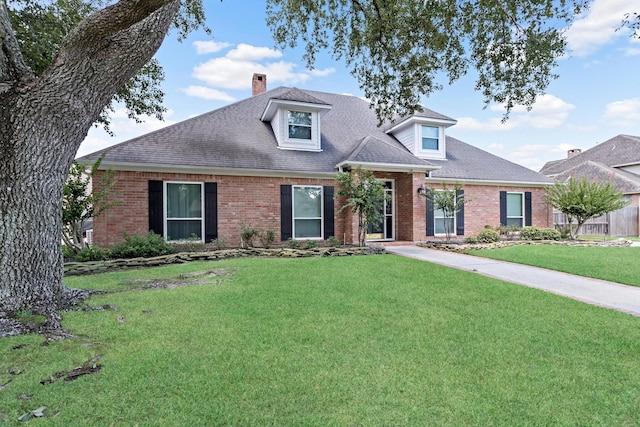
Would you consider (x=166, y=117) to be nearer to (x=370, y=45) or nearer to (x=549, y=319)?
(x=370, y=45)

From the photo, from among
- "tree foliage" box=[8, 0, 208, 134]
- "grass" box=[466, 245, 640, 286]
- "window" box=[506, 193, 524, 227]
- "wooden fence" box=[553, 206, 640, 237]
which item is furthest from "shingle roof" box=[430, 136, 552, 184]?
"tree foliage" box=[8, 0, 208, 134]

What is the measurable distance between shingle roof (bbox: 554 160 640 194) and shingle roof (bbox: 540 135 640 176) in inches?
51.7

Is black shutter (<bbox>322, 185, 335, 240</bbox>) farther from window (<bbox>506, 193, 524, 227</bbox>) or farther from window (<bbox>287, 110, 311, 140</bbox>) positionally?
window (<bbox>506, 193, 524, 227</bbox>)

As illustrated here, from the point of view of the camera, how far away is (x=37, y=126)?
3988 mm

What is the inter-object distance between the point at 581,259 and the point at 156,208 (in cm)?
1172

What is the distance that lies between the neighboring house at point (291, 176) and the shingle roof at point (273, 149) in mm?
43

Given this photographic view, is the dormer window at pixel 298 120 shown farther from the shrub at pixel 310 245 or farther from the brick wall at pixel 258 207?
the shrub at pixel 310 245

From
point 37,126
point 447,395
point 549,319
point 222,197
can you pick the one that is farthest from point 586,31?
point 222,197

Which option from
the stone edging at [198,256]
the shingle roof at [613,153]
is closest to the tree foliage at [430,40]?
the stone edging at [198,256]

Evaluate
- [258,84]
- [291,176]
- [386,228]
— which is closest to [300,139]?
[291,176]

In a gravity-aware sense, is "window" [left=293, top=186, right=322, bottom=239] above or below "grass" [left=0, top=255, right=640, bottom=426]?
above

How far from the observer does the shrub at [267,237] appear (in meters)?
10.7

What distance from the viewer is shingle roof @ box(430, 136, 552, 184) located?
44.7ft

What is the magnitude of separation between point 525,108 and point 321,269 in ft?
17.8
